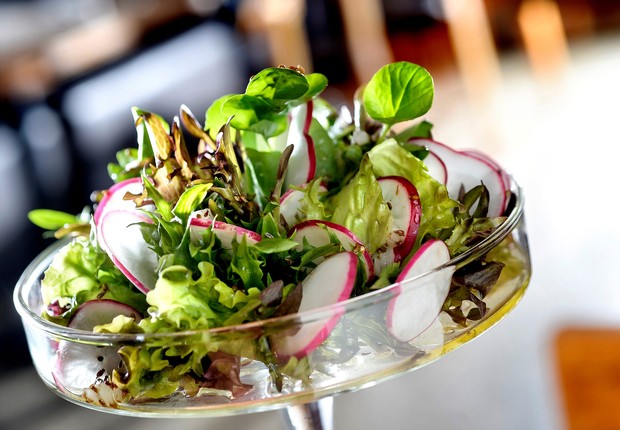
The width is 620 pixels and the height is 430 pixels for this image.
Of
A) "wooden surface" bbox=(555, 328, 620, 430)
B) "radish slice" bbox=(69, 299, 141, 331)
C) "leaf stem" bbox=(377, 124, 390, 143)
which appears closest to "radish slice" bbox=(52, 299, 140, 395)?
"radish slice" bbox=(69, 299, 141, 331)

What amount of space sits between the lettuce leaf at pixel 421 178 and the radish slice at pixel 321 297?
0.30ft

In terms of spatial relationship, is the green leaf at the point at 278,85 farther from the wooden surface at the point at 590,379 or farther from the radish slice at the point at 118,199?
the wooden surface at the point at 590,379

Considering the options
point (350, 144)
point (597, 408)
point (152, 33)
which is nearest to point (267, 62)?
point (152, 33)

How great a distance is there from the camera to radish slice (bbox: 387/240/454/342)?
0.48 meters

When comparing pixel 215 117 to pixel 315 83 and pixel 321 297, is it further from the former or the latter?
pixel 321 297

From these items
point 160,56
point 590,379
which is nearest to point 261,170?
point 590,379

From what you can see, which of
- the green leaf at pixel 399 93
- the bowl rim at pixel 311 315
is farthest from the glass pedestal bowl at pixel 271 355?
the green leaf at pixel 399 93

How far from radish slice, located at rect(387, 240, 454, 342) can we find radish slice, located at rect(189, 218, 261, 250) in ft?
0.31

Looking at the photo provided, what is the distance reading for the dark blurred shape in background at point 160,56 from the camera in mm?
2549

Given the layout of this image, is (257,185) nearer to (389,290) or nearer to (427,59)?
(389,290)

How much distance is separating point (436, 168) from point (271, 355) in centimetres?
22

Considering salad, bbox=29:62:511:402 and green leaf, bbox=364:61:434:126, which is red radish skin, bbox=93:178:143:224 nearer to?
salad, bbox=29:62:511:402

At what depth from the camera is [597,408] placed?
53.1 inches

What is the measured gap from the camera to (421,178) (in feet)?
1.96
